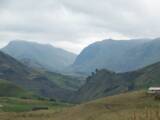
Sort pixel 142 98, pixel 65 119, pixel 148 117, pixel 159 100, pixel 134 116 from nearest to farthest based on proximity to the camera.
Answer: pixel 134 116 < pixel 148 117 < pixel 65 119 < pixel 159 100 < pixel 142 98

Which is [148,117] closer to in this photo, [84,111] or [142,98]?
[84,111]

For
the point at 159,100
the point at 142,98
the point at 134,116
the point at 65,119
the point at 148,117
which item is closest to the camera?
the point at 134,116

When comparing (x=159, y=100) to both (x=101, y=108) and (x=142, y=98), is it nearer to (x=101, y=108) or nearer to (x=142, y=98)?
(x=142, y=98)

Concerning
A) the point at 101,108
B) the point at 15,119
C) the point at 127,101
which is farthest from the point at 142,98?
the point at 15,119

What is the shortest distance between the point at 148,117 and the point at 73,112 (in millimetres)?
70428

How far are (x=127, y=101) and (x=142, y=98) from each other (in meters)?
3.31

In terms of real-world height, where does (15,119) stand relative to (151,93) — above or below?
below

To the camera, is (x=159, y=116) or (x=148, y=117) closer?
(x=159, y=116)

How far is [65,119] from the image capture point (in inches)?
2894

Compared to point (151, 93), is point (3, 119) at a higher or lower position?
lower

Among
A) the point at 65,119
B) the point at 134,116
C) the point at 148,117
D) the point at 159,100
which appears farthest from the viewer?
the point at 159,100

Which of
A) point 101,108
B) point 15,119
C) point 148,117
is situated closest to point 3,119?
point 15,119

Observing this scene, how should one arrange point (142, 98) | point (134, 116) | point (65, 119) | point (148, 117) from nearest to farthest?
point (134, 116), point (148, 117), point (65, 119), point (142, 98)

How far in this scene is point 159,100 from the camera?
80500mm
